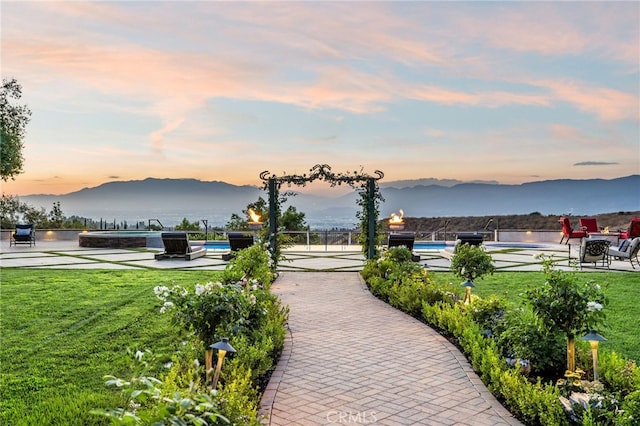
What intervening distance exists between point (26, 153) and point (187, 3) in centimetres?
1546

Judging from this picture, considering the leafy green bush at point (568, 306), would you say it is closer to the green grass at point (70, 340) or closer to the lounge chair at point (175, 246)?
the green grass at point (70, 340)

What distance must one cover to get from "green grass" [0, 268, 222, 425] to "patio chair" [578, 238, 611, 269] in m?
8.82

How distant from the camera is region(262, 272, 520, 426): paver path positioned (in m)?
3.74

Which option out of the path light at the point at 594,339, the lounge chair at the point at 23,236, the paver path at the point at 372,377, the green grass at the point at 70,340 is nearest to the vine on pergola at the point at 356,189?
the green grass at the point at 70,340

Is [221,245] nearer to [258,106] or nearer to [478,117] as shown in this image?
[258,106]

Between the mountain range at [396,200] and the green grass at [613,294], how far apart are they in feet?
33.5

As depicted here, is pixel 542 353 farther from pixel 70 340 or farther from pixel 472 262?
pixel 70 340

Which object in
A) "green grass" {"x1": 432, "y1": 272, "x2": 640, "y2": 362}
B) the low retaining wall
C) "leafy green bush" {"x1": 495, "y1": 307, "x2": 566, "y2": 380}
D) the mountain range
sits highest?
the mountain range

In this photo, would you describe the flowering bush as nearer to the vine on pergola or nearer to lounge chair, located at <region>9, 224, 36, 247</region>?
the vine on pergola

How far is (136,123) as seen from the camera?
15227 mm

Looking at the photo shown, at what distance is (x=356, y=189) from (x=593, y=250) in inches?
223

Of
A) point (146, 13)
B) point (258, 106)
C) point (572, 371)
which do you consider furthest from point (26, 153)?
point (572, 371)

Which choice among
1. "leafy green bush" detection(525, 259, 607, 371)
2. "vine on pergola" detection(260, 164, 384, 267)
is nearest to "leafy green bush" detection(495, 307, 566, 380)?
"leafy green bush" detection(525, 259, 607, 371)

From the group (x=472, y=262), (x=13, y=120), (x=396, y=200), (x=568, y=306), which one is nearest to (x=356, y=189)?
(x=472, y=262)
